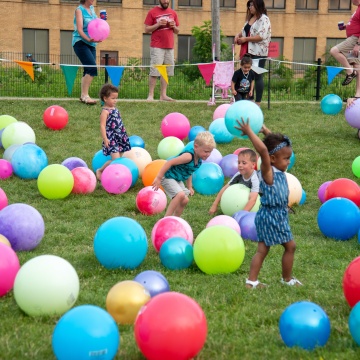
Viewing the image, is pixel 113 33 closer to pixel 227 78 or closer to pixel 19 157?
pixel 227 78

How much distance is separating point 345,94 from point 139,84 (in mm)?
5842

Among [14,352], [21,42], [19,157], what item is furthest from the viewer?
[21,42]

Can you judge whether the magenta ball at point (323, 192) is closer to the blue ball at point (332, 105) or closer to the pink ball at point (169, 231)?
the pink ball at point (169, 231)

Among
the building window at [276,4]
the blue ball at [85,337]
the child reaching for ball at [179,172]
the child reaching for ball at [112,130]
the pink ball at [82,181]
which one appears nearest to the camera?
the blue ball at [85,337]

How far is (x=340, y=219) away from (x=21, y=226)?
3.50 meters

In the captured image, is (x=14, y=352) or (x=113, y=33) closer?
(x=14, y=352)

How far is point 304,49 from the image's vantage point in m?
39.4

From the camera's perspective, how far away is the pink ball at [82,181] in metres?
9.86

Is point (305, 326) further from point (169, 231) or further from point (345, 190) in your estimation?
point (345, 190)

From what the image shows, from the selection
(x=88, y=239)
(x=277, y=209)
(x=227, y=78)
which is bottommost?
(x=88, y=239)

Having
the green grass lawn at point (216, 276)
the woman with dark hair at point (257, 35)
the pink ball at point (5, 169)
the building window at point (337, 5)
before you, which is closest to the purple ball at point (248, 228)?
the green grass lawn at point (216, 276)

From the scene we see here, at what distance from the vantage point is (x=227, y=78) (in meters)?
16.3

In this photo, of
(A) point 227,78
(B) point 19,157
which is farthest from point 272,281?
(A) point 227,78

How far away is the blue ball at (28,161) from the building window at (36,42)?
26.4 meters
